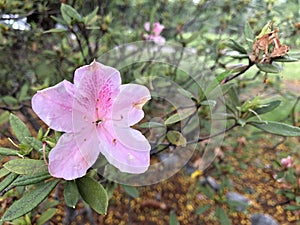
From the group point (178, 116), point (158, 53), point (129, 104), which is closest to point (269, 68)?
point (178, 116)

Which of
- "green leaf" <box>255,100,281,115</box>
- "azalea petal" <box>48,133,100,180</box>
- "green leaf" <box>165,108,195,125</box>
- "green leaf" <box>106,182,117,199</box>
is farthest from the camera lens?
A: "green leaf" <box>106,182,117,199</box>

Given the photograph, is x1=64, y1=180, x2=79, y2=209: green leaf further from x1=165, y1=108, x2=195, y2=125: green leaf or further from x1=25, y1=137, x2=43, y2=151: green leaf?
x1=165, y1=108, x2=195, y2=125: green leaf

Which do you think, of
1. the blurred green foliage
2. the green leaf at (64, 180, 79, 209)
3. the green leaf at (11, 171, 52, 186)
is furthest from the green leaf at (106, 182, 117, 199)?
the green leaf at (11, 171, 52, 186)

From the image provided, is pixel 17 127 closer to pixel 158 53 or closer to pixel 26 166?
pixel 26 166

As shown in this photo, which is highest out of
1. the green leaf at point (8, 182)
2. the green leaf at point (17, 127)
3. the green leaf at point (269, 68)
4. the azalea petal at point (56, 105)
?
the azalea petal at point (56, 105)

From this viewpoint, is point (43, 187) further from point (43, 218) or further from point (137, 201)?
point (137, 201)

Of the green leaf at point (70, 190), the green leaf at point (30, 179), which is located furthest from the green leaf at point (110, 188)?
the green leaf at point (30, 179)

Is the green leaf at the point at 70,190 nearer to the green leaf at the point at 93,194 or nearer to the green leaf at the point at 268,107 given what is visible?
the green leaf at the point at 93,194
